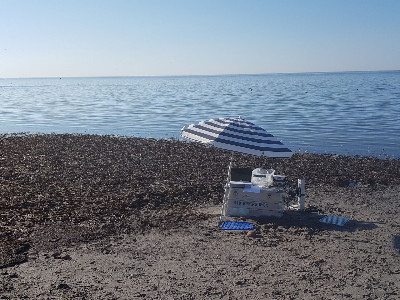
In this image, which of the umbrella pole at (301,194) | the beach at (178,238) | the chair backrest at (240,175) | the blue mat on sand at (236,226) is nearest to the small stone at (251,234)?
the beach at (178,238)

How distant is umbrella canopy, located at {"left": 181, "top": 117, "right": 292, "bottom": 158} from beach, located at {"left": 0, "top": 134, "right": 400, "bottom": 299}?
58.5 inches

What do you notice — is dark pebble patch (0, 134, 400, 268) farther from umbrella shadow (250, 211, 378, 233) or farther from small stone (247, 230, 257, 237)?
umbrella shadow (250, 211, 378, 233)

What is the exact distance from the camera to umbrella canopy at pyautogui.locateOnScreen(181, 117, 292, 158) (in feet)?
30.7

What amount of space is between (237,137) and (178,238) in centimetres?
240

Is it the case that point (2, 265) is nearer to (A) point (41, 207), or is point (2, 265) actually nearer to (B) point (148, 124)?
(A) point (41, 207)

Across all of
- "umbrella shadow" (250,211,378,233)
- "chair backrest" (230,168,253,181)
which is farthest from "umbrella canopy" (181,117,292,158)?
"umbrella shadow" (250,211,378,233)

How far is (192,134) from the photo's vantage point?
32.4ft

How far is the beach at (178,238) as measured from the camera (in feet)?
21.5

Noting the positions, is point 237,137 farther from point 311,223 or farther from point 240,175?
point 311,223

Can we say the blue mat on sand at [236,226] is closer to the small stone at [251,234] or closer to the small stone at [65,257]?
the small stone at [251,234]

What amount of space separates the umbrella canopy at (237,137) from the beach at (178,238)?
1485 mm

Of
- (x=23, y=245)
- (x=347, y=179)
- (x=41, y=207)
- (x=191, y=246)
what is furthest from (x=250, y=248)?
(x=347, y=179)

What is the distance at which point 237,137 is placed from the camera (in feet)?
31.4

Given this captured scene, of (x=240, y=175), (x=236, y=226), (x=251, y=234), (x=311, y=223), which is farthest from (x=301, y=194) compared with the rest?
(x=251, y=234)
